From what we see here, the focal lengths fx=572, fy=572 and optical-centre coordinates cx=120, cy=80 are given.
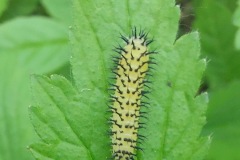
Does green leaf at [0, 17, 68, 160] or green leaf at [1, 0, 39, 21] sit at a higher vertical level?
green leaf at [1, 0, 39, 21]

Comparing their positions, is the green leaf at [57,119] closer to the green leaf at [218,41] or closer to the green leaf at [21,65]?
the green leaf at [21,65]

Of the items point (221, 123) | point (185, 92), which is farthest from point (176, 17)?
point (221, 123)

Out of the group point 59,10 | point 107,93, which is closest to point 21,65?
point 59,10

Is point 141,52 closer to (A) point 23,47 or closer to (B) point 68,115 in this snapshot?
(B) point 68,115

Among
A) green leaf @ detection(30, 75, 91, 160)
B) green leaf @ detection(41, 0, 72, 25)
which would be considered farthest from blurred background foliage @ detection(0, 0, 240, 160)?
green leaf @ detection(30, 75, 91, 160)

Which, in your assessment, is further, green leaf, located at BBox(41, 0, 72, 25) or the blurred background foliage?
green leaf, located at BBox(41, 0, 72, 25)

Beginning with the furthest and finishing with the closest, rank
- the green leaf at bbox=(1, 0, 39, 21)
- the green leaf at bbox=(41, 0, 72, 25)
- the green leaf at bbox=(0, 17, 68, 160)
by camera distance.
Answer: the green leaf at bbox=(1, 0, 39, 21) < the green leaf at bbox=(41, 0, 72, 25) < the green leaf at bbox=(0, 17, 68, 160)

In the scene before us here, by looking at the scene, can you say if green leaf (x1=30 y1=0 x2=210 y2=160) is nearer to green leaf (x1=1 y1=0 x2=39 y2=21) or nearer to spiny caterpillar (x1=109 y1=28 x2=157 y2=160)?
spiny caterpillar (x1=109 y1=28 x2=157 y2=160)
